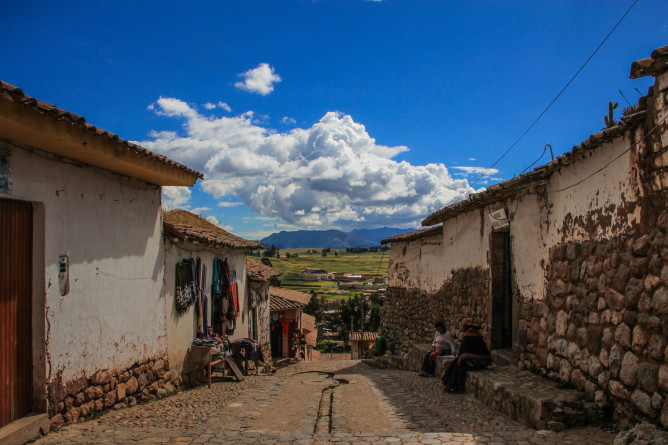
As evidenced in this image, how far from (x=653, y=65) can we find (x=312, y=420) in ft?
18.8

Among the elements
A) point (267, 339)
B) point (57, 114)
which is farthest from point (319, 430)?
point (267, 339)

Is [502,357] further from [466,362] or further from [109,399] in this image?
[109,399]

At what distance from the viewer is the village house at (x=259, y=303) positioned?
1648 centimetres

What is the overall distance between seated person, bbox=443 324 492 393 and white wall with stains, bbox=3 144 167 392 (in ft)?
16.7

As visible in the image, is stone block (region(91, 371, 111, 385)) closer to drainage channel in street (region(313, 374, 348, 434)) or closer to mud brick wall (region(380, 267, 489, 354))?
drainage channel in street (region(313, 374, 348, 434))

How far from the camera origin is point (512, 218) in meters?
9.07

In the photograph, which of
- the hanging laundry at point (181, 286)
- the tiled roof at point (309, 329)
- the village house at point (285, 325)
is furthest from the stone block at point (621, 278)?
the tiled roof at point (309, 329)

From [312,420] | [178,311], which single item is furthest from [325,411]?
[178,311]

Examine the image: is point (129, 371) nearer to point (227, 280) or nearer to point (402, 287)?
point (227, 280)

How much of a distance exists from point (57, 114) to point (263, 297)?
1395cm

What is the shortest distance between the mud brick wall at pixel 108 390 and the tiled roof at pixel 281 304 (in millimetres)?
12686

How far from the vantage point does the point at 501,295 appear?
9812mm

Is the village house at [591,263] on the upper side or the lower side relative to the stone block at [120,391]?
upper

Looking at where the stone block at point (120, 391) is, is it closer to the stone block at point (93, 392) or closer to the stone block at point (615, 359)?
the stone block at point (93, 392)
